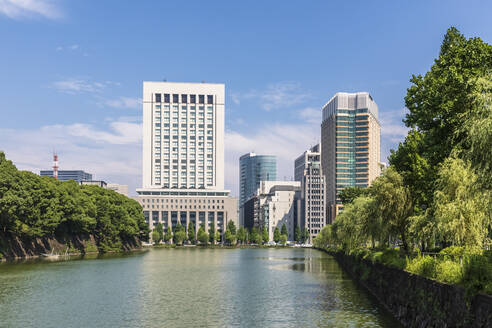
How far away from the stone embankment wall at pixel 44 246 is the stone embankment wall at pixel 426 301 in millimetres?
92553

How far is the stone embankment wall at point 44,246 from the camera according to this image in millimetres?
119250

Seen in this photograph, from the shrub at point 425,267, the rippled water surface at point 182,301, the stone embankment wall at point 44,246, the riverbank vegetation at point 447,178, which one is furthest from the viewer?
the stone embankment wall at point 44,246

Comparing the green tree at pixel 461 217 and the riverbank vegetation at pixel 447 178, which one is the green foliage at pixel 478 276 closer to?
the riverbank vegetation at pixel 447 178

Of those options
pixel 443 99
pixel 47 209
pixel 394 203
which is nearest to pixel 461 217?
pixel 443 99

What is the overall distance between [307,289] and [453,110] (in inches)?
1219

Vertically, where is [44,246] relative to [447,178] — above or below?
below

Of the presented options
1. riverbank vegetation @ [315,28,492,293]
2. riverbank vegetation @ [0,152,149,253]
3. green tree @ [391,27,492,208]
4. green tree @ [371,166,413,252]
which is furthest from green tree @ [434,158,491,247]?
riverbank vegetation @ [0,152,149,253]

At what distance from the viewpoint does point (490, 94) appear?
29219 mm

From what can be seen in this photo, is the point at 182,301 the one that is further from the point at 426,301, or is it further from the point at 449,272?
the point at 449,272

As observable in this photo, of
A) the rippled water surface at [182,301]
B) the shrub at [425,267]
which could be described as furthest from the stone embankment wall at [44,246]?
the shrub at [425,267]

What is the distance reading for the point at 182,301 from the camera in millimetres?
55969

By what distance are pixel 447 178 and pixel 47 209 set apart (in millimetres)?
101620

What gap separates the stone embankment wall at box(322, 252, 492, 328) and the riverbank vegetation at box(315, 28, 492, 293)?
0.80 meters

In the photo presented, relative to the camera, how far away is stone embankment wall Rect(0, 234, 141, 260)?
119250 mm
